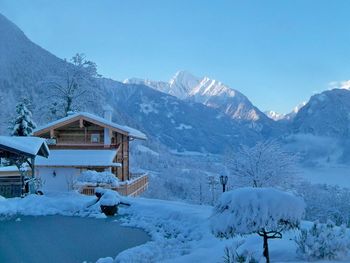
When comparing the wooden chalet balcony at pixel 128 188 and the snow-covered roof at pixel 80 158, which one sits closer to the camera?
the wooden chalet balcony at pixel 128 188

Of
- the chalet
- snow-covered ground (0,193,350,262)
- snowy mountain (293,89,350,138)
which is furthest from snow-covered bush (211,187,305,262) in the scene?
snowy mountain (293,89,350,138)

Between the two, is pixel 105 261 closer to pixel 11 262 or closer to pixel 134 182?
pixel 11 262

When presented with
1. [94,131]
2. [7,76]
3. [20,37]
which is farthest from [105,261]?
[20,37]

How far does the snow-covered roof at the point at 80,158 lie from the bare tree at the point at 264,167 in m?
9.09

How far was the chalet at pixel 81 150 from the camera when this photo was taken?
25.3 metres

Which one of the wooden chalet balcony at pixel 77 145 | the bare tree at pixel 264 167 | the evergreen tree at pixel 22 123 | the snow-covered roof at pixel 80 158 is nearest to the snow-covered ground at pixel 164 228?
the snow-covered roof at pixel 80 158

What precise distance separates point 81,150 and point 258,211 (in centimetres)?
2286

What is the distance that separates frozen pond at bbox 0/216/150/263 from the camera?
9.65 m

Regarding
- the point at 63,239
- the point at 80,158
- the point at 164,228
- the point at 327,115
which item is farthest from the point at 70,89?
the point at 327,115

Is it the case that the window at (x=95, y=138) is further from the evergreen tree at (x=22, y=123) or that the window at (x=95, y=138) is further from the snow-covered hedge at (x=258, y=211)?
the snow-covered hedge at (x=258, y=211)

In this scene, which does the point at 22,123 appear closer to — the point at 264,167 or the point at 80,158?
the point at 80,158

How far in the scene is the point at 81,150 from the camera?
2734 cm

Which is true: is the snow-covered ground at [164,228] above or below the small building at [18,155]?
below

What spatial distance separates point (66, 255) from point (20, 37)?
133231mm
